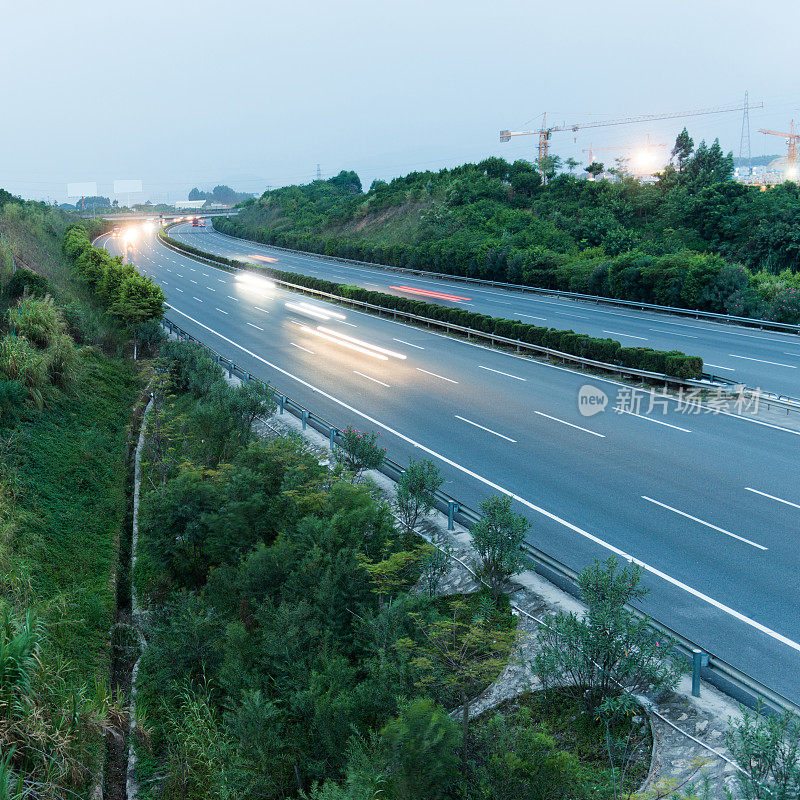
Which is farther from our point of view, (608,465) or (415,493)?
(608,465)

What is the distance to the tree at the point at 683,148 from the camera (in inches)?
2378

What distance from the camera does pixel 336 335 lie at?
34.8m

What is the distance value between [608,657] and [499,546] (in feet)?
9.62

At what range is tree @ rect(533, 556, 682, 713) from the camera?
775 centimetres

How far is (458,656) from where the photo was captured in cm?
749

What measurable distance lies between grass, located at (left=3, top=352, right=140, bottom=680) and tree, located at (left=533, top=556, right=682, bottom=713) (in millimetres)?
7490

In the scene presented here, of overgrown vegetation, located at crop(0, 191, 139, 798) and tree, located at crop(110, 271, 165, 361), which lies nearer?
overgrown vegetation, located at crop(0, 191, 139, 798)

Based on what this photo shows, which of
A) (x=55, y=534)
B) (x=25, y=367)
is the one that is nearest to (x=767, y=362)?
(x=55, y=534)

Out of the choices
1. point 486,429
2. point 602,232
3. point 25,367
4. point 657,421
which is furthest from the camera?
point 602,232

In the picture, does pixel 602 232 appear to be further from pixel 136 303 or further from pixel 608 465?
pixel 608 465

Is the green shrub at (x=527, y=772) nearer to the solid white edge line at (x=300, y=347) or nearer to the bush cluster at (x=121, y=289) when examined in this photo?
the solid white edge line at (x=300, y=347)

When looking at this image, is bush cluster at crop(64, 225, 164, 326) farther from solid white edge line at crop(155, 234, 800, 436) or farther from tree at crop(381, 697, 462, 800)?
tree at crop(381, 697, 462, 800)

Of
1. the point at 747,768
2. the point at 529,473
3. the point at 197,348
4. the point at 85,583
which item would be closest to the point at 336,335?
the point at 197,348

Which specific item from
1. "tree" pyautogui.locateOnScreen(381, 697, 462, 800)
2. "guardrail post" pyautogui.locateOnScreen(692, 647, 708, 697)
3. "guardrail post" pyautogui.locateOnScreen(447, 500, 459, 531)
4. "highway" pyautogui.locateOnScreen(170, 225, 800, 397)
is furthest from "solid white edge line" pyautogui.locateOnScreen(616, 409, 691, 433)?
"tree" pyautogui.locateOnScreen(381, 697, 462, 800)
